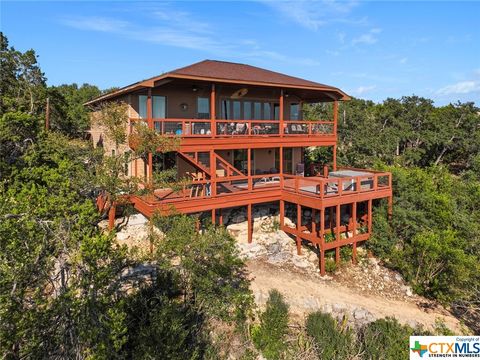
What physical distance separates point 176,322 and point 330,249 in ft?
30.7

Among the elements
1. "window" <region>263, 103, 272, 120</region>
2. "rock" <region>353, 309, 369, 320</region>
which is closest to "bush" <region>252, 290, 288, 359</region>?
"rock" <region>353, 309, 369, 320</region>

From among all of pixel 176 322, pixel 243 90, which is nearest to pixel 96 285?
pixel 176 322

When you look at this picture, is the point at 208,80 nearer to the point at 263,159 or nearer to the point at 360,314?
the point at 263,159

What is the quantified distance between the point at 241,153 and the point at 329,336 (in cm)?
1138

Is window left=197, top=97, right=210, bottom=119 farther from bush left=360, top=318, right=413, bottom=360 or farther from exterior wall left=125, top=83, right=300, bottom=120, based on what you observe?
bush left=360, top=318, right=413, bottom=360

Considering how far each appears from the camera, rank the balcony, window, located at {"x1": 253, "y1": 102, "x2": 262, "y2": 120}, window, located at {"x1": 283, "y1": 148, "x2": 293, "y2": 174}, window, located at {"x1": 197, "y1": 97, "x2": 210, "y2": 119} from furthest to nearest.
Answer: window, located at {"x1": 283, "y1": 148, "x2": 293, "y2": 174} < window, located at {"x1": 253, "y1": 102, "x2": 262, "y2": 120} < window, located at {"x1": 197, "y1": 97, "x2": 210, "y2": 119} < the balcony

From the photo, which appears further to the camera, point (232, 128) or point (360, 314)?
point (232, 128)

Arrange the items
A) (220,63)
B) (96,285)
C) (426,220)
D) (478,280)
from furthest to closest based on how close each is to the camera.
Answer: (220,63) → (426,220) → (478,280) → (96,285)

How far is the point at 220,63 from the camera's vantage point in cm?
2166

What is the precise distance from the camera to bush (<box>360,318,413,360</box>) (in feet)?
36.8

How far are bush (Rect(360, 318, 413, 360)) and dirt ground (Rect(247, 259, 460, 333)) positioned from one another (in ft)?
4.50

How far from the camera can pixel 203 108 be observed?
62.6 ft

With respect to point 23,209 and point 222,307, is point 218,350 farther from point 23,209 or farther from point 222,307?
point 23,209

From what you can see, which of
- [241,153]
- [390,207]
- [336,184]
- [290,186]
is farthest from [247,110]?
[390,207]
